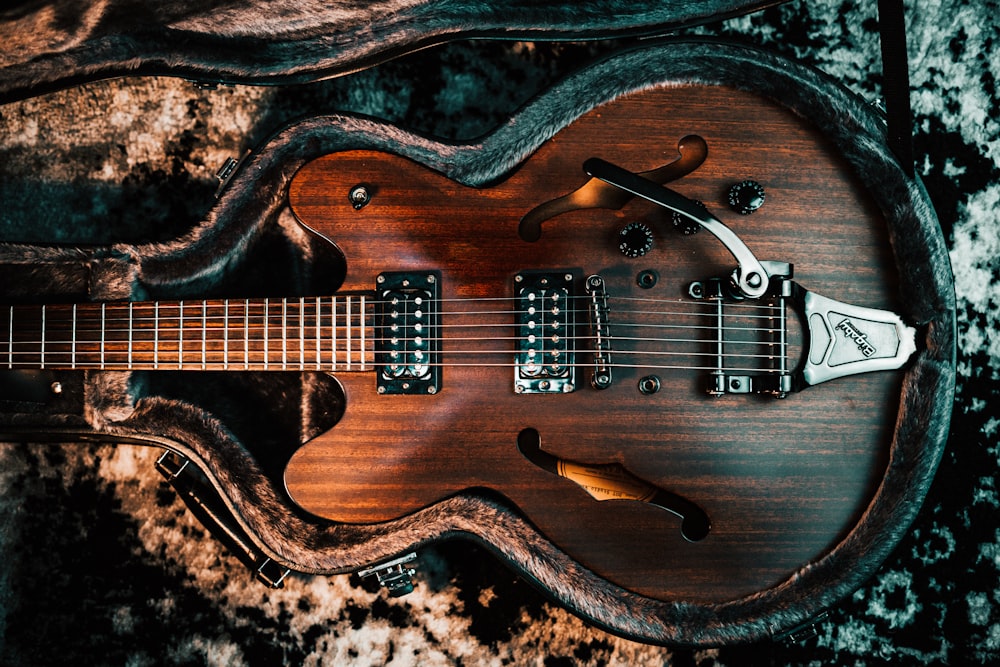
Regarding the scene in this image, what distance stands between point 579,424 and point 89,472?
100 centimetres

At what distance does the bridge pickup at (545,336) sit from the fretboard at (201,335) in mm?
257

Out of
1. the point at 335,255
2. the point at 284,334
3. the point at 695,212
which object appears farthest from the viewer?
the point at 335,255

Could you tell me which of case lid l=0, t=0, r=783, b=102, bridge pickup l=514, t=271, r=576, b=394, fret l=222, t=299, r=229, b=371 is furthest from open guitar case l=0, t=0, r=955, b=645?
bridge pickup l=514, t=271, r=576, b=394

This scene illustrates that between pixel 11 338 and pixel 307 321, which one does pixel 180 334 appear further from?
pixel 11 338

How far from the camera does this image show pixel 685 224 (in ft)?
3.31

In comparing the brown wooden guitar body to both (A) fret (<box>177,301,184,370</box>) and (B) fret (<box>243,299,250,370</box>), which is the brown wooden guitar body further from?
(A) fret (<box>177,301,184,370</box>)

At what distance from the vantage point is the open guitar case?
102 cm

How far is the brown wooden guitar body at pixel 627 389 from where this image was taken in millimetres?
1019

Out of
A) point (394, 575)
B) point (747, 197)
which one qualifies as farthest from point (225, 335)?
point (747, 197)

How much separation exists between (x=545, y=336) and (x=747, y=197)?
397mm

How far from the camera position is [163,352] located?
1.06 m

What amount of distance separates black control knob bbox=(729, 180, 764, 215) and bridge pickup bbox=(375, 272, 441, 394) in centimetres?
51

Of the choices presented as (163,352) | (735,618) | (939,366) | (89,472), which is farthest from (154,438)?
(939,366)

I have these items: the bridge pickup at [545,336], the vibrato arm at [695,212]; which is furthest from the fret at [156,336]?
the vibrato arm at [695,212]
